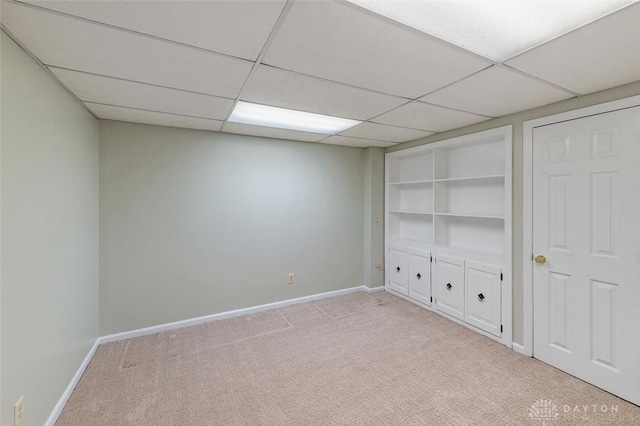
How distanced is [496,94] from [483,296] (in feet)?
6.66

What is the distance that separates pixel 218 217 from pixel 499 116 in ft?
10.6

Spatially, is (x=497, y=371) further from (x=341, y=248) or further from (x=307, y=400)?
(x=341, y=248)

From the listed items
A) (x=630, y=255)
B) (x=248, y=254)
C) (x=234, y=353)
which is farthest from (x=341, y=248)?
(x=630, y=255)

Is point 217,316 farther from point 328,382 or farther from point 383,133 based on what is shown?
point 383,133

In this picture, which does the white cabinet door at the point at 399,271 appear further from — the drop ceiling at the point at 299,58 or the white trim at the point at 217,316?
the drop ceiling at the point at 299,58

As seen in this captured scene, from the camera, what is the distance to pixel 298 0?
1.12 meters

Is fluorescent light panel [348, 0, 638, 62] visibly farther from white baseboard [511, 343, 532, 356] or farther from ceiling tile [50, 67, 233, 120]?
white baseboard [511, 343, 532, 356]

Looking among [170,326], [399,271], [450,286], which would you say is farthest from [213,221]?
[450,286]

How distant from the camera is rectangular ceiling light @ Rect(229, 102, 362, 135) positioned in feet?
8.46

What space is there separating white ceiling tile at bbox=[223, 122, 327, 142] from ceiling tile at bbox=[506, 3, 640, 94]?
2.23 m

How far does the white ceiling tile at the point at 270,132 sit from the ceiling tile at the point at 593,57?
2.23m

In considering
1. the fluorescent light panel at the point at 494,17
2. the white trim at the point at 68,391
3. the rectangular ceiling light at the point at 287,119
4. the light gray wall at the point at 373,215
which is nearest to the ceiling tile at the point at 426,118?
the rectangular ceiling light at the point at 287,119

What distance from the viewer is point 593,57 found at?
1592mm
